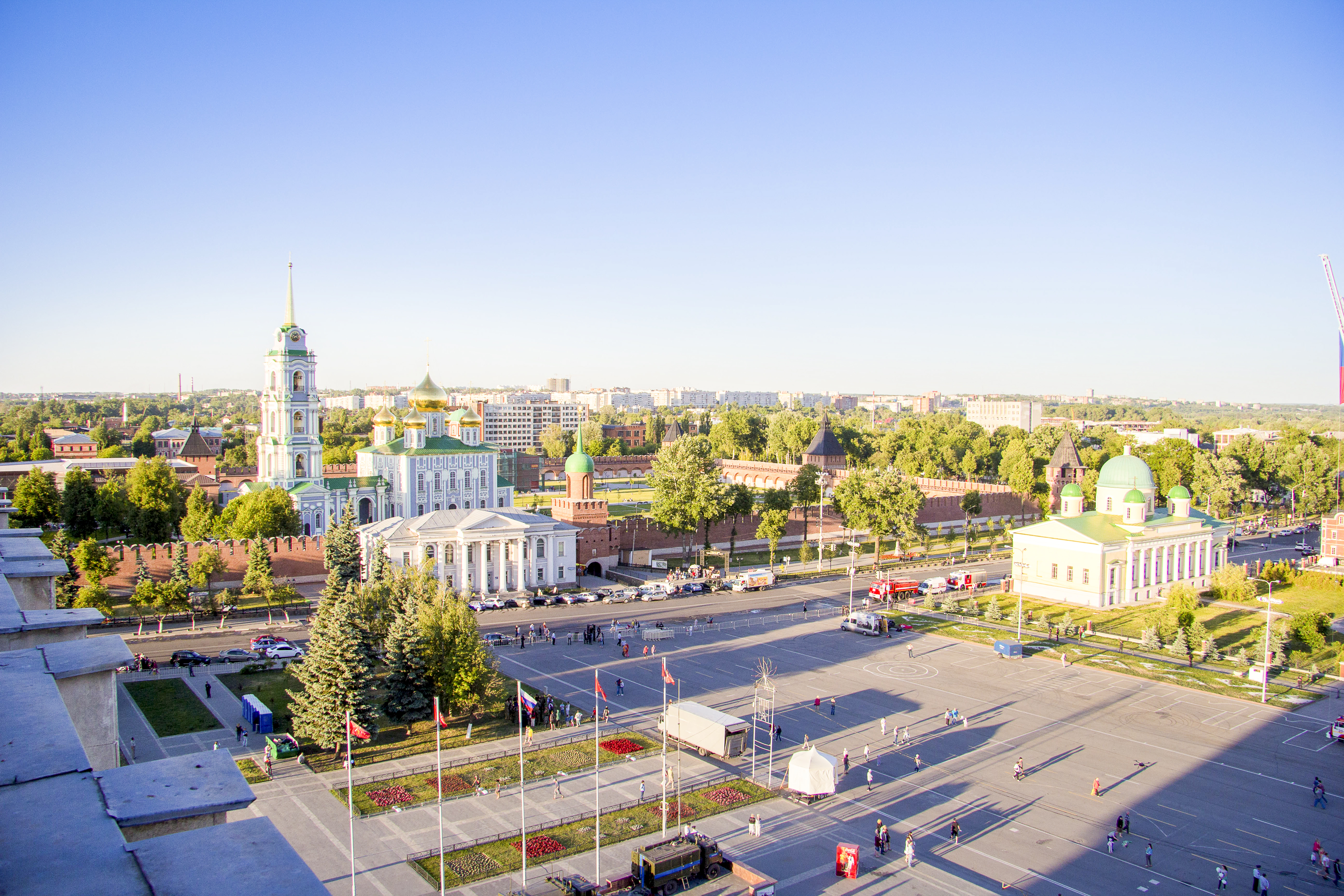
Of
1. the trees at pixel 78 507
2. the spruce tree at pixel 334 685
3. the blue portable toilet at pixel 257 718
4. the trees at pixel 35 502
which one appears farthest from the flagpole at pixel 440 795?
the trees at pixel 35 502

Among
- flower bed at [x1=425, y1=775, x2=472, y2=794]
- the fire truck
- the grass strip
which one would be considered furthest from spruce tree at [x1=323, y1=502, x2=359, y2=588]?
the grass strip

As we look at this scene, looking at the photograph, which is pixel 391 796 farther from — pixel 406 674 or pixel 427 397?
pixel 427 397

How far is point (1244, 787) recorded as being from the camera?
2670 cm

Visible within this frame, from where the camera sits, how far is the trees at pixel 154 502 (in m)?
58.4

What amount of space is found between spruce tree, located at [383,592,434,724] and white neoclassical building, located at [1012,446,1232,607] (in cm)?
3364

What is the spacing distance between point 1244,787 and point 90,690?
2994cm

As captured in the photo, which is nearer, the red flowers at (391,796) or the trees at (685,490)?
the red flowers at (391,796)

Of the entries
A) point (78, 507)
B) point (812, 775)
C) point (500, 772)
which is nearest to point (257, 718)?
point (500, 772)

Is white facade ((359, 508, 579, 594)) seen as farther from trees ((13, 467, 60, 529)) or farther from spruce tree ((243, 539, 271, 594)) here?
trees ((13, 467, 60, 529))

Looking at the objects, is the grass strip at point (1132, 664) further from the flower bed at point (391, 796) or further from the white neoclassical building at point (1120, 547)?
the flower bed at point (391, 796)

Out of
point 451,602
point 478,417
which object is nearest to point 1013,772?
point 451,602

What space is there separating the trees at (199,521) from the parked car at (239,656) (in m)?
16.7

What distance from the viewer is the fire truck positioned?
2057 inches

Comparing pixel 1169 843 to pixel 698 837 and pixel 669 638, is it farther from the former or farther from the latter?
pixel 669 638
